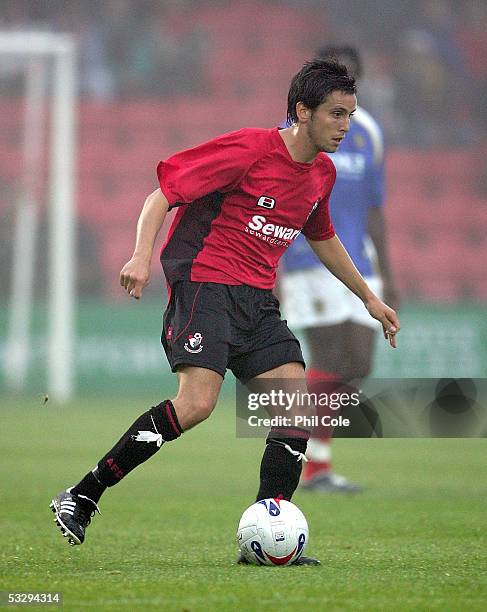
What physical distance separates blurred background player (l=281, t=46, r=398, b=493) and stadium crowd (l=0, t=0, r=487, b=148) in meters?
13.4

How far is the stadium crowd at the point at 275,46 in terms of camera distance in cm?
2083

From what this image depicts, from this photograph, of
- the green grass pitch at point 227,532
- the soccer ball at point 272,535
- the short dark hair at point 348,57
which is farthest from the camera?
the short dark hair at point 348,57

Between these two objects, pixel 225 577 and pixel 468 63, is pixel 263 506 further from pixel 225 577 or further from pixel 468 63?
pixel 468 63

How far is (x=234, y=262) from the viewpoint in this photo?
4.62 m

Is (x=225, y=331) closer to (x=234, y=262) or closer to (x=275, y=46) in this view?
(x=234, y=262)

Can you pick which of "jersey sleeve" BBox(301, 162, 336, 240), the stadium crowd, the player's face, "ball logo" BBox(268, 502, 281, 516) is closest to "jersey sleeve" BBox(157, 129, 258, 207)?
the player's face

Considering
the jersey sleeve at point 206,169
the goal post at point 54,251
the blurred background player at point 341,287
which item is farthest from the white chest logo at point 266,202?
the goal post at point 54,251

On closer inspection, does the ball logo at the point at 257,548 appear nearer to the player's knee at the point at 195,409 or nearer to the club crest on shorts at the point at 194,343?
the player's knee at the point at 195,409

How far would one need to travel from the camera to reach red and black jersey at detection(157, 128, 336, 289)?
4.58 meters

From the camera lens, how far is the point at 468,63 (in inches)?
843

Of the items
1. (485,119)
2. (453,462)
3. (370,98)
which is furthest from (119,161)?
(453,462)

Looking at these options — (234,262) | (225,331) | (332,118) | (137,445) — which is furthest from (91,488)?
(332,118)

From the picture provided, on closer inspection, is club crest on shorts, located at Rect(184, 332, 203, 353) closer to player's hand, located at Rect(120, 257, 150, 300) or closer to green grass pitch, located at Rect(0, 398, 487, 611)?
player's hand, located at Rect(120, 257, 150, 300)

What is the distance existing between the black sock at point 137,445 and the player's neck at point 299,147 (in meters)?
1.06
